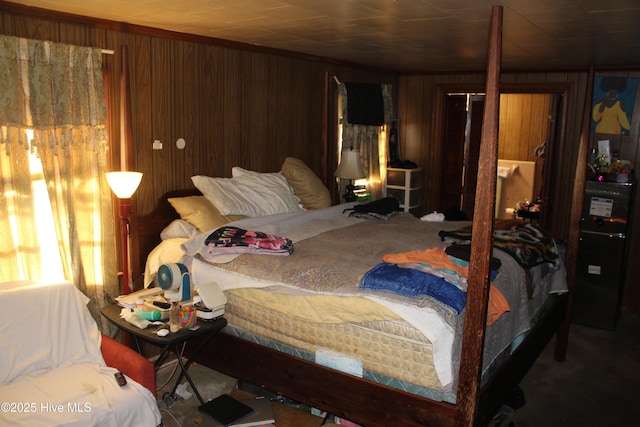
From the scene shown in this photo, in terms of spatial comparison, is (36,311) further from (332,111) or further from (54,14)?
(332,111)

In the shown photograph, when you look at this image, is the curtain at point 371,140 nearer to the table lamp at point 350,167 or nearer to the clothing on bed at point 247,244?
the table lamp at point 350,167

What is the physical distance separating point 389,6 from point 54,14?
1869 mm

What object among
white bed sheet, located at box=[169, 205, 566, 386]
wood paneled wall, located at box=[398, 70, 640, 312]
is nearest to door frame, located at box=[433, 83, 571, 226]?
wood paneled wall, located at box=[398, 70, 640, 312]

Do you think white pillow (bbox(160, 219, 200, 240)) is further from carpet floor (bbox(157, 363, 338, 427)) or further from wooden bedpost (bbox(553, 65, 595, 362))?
wooden bedpost (bbox(553, 65, 595, 362))

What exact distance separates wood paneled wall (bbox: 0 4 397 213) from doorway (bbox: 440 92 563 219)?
1.94 meters

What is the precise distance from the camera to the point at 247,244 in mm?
3201

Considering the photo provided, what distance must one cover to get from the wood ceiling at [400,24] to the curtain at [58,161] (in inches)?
12.3

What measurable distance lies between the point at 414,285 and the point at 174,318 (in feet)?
4.19

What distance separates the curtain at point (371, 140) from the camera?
5.55m

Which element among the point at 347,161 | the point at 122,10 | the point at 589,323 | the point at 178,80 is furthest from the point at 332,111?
the point at 589,323

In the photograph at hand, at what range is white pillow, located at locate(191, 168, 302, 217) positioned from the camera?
388cm

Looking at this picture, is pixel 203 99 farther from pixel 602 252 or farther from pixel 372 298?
pixel 602 252

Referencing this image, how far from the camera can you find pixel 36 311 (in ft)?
9.19

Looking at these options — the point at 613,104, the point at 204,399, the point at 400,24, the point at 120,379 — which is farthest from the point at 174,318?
the point at 613,104
